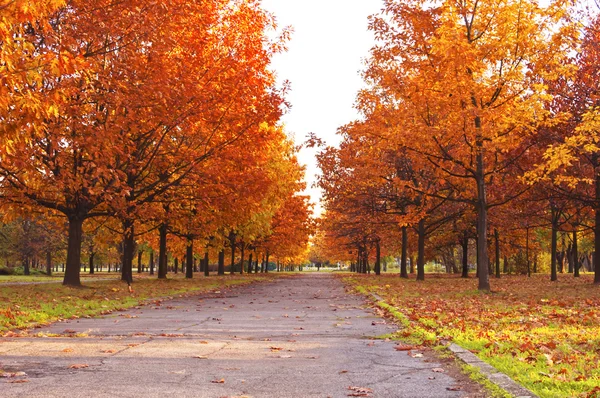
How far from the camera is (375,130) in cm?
1909

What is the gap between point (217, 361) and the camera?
22.9 feet

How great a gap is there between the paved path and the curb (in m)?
0.36

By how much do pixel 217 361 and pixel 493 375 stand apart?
309 centimetres

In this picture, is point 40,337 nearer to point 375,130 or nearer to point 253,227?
point 375,130

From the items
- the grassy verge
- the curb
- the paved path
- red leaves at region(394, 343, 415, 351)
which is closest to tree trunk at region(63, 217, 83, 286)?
the grassy verge

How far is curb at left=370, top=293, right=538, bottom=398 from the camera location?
16.6 ft

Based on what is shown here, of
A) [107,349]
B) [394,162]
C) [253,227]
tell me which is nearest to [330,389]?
[107,349]

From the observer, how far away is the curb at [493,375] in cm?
507

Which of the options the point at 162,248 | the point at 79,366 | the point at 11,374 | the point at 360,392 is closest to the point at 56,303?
the point at 79,366

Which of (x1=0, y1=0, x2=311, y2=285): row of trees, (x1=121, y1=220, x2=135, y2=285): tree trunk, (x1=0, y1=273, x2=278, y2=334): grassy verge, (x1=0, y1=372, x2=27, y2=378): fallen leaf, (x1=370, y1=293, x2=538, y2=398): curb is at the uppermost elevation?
(x1=0, y1=0, x2=311, y2=285): row of trees

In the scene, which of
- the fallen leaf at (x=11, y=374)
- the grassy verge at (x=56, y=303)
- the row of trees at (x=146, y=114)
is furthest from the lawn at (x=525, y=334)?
the row of trees at (x=146, y=114)

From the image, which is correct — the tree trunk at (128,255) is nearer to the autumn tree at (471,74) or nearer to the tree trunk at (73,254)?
the tree trunk at (73,254)

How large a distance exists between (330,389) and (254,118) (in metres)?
15.6

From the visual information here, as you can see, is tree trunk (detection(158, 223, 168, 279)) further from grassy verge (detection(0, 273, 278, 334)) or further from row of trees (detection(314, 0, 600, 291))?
row of trees (detection(314, 0, 600, 291))
